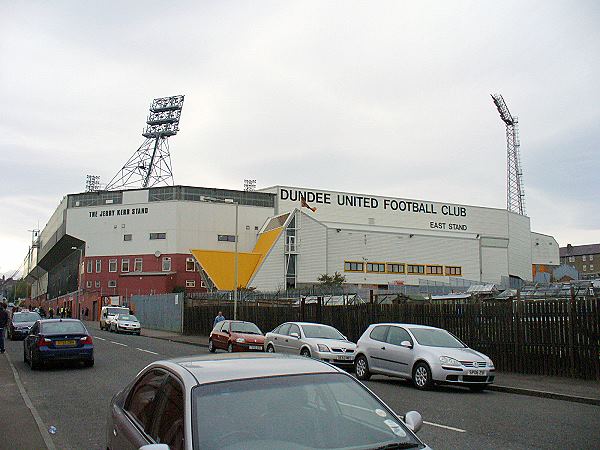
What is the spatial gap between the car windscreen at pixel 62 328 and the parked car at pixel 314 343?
5.66 m

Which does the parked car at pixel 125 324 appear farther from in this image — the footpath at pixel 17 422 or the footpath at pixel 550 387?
the footpath at pixel 550 387

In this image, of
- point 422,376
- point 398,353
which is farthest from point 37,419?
point 398,353

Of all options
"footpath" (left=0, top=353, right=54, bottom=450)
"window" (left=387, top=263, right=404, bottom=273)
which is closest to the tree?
"window" (left=387, top=263, right=404, bottom=273)

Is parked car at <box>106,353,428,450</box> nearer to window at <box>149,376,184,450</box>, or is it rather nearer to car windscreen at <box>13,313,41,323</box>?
window at <box>149,376,184,450</box>

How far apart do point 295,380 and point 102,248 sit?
81301 mm

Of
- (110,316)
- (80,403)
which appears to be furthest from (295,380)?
(110,316)

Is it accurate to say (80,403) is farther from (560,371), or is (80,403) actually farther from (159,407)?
(560,371)

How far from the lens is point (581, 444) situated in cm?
851

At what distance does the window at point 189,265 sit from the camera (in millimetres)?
78000

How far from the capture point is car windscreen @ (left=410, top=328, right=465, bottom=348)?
1534cm

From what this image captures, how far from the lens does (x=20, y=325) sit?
103 ft

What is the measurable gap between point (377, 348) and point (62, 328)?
30.1ft

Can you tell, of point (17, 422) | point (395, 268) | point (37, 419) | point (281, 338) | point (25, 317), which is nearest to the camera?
point (17, 422)

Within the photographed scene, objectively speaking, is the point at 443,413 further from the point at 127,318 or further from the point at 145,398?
the point at 127,318
